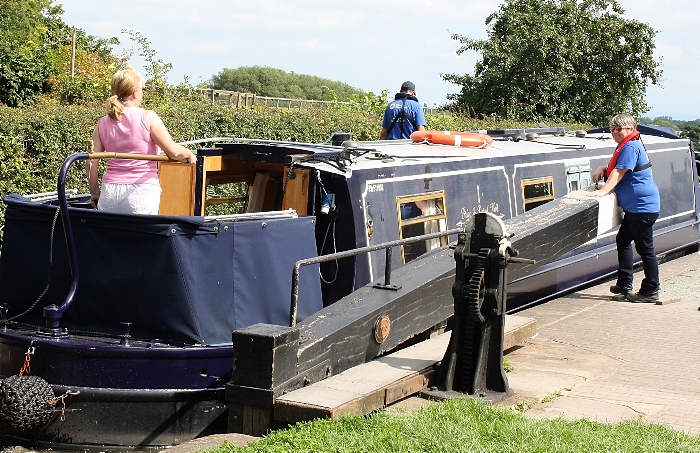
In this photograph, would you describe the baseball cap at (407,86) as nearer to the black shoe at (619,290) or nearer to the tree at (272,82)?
the black shoe at (619,290)

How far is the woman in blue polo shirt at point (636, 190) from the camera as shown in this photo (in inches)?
372

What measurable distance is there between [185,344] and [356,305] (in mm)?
1190

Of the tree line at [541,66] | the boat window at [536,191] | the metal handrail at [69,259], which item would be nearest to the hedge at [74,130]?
the metal handrail at [69,259]

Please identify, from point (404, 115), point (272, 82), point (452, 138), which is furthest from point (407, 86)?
point (272, 82)

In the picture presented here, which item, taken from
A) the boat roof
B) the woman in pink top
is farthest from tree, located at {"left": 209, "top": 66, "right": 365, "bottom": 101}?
the woman in pink top

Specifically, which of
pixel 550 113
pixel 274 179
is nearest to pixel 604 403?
pixel 274 179

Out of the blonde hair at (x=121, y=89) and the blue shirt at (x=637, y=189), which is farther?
the blue shirt at (x=637, y=189)

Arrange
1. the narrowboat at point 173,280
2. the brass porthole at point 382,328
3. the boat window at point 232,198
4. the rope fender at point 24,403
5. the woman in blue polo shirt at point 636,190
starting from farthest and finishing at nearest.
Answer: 1. the woman in blue polo shirt at point 636,190
2. the boat window at point 232,198
3. the brass porthole at point 382,328
4. the narrowboat at point 173,280
5. the rope fender at point 24,403

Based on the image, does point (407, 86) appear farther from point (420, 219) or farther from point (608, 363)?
point (608, 363)

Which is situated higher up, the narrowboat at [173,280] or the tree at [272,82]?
the tree at [272,82]

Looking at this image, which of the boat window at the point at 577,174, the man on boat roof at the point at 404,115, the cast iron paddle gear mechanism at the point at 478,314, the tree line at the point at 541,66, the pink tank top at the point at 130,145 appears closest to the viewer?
the cast iron paddle gear mechanism at the point at 478,314

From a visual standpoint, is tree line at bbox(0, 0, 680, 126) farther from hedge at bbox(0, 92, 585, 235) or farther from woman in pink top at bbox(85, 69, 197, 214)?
woman in pink top at bbox(85, 69, 197, 214)

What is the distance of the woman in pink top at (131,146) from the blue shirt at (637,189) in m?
5.07

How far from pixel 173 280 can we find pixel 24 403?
1199mm
